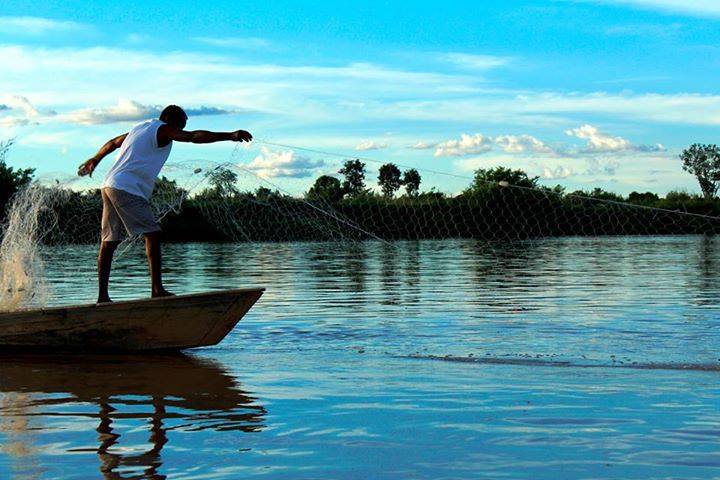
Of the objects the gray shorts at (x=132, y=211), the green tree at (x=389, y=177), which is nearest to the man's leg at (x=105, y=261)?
the gray shorts at (x=132, y=211)

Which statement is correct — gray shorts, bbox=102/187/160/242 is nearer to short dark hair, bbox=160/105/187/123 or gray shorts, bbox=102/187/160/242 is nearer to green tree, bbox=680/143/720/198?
short dark hair, bbox=160/105/187/123

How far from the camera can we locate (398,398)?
7516 millimetres

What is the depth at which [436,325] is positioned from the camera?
1267 centimetres

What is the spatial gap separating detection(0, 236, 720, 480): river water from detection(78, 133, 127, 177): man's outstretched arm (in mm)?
1803

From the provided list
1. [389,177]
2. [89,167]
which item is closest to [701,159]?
[389,177]

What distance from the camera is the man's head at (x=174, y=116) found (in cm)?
978

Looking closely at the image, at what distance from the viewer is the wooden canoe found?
10.2m

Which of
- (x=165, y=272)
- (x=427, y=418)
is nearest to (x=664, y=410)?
(x=427, y=418)

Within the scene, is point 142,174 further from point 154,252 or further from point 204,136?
point 204,136

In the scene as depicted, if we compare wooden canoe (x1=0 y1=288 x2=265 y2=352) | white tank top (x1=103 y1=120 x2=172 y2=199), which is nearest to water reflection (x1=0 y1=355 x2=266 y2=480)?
wooden canoe (x1=0 y1=288 x2=265 y2=352)

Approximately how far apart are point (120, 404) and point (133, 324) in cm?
277

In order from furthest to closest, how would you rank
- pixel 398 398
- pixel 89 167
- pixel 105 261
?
pixel 89 167 < pixel 105 261 < pixel 398 398

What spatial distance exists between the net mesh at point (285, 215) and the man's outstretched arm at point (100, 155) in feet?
2.93

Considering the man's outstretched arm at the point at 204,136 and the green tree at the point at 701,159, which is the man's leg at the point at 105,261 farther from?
the green tree at the point at 701,159
